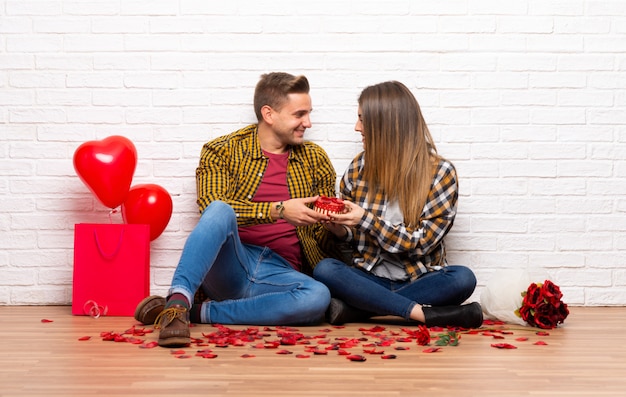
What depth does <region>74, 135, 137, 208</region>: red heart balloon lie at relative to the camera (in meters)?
3.04

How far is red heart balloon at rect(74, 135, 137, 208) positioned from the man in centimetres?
29

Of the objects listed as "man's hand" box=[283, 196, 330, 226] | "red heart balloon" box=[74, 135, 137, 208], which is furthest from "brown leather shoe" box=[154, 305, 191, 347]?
"red heart balloon" box=[74, 135, 137, 208]

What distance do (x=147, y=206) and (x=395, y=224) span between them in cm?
99

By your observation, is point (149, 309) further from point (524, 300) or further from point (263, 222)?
point (524, 300)

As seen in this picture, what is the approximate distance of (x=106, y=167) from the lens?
3035mm

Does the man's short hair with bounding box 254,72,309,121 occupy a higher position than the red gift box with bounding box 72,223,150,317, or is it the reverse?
the man's short hair with bounding box 254,72,309,121

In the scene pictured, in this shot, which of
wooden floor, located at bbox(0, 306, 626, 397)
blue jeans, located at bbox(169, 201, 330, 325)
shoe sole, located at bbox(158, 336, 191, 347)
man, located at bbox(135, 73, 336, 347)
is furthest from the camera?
man, located at bbox(135, 73, 336, 347)

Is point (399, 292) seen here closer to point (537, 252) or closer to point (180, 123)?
point (537, 252)

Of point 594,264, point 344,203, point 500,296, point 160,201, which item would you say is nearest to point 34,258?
point 160,201

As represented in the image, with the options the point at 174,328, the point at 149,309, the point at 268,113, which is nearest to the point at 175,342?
the point at 174,328

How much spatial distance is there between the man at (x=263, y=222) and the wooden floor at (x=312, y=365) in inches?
4.1

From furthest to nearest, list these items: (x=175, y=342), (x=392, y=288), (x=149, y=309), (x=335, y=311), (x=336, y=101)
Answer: (x=336, y=101), (x=392, y=288), (x=335, y=311), (x=149, y=309), (x=175, y=342)

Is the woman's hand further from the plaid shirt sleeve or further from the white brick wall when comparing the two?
the white brick wall

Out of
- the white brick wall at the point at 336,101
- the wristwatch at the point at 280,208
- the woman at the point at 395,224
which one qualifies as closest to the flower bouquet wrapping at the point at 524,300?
the woman at the point at 395,224
